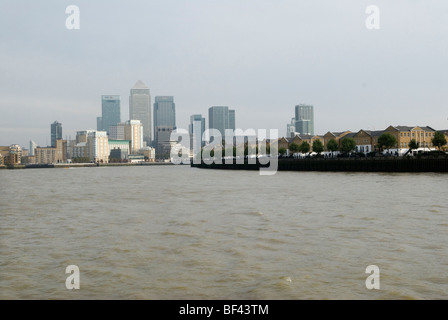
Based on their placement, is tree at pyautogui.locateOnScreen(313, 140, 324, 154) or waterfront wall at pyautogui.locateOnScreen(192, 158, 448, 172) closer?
waterfront wall at pyautogui.locateOnScreen(192, 158, 448, 172)

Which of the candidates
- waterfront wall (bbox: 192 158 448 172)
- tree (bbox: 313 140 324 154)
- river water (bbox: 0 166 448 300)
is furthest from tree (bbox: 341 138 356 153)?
river water (bbox: 0 166 448 300)

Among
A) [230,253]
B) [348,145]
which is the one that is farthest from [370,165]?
[230,253]

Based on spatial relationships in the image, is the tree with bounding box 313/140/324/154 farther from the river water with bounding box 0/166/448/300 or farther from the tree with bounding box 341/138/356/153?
the river water with bounding box 0/166/448/300

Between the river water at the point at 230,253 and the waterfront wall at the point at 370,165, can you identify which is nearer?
the river water at the point at 230,253

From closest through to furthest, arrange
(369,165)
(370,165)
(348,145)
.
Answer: (370,165) → (369,165) → (348,145)

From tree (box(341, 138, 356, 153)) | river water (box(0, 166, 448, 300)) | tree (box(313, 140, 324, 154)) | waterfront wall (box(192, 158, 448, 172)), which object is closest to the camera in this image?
river water (box(0, 166, 448, 300))

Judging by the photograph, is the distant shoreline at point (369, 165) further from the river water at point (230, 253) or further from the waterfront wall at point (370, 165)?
the river water at point (230, 253)

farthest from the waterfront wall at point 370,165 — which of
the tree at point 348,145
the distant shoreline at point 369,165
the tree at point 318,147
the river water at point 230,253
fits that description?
the river water at point 230,253

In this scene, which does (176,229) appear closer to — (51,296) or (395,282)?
(51,296)

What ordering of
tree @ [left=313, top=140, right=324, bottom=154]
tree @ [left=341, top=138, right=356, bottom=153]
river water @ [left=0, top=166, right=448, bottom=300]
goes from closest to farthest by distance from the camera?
river water @ [left=0, top=166, right=448, bottom=300] → tree @ [left=341, top=138, right=356, bottom=153] → tree @ [left=313, top=140, right=324, bottom=154]

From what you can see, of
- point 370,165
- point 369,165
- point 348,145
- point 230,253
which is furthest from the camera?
point 348,145

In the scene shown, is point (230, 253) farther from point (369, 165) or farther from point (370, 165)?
point (369, 165)

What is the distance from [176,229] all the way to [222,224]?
2473 millimetres

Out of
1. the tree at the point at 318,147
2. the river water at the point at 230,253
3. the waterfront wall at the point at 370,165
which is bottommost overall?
the river water at the point at 230,253
